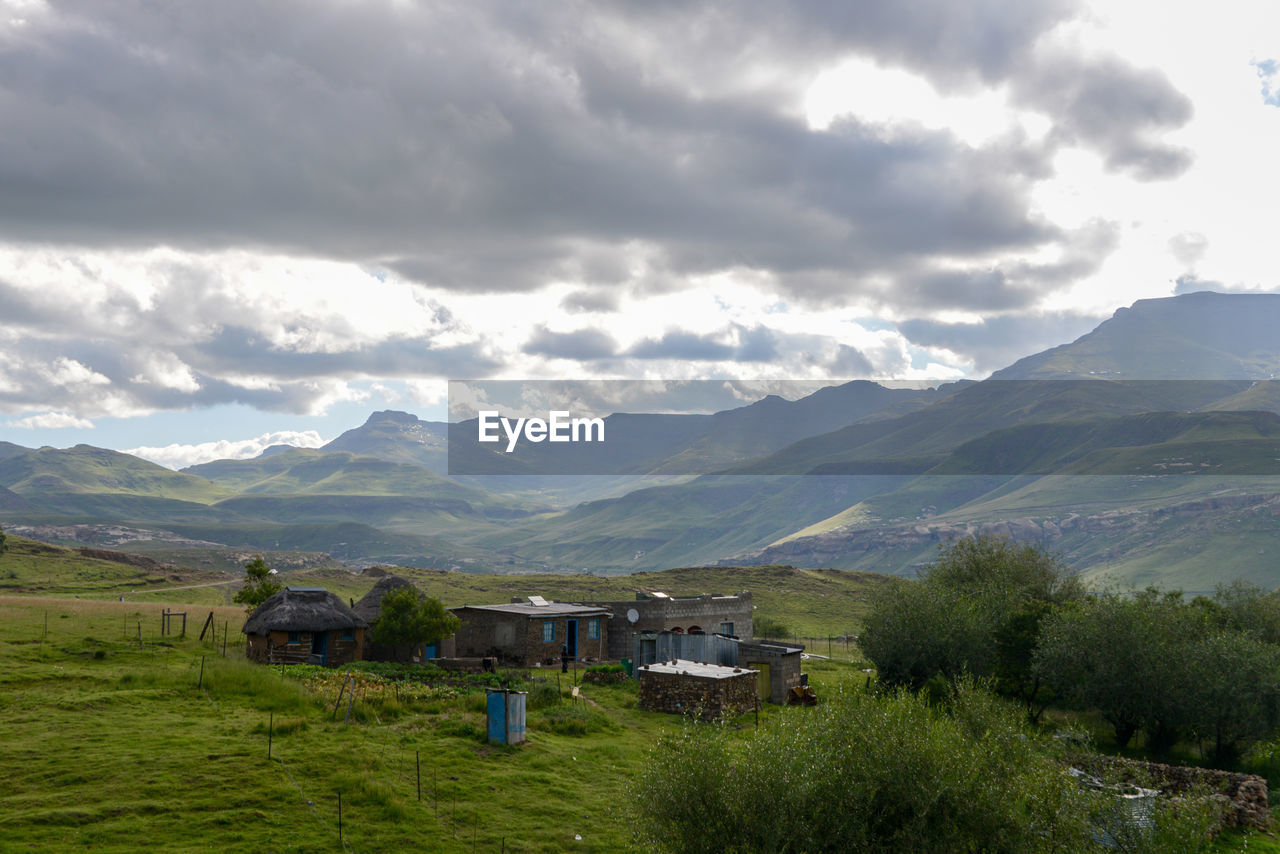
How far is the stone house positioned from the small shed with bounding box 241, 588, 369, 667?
18.7 meters

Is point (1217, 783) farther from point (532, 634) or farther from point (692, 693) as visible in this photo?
point (532, 634)

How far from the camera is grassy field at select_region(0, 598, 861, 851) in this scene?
2373 cm

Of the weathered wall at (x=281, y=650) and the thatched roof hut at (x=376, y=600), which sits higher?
the thatched roof hut at (x=376, y=600)

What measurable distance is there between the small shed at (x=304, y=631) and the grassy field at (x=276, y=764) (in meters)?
7.79

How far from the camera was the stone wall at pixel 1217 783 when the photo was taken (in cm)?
3334

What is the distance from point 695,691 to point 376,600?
26.6m

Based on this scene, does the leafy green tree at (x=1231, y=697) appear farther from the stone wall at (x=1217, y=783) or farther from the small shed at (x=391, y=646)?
the small shed at (x=391, y=646)

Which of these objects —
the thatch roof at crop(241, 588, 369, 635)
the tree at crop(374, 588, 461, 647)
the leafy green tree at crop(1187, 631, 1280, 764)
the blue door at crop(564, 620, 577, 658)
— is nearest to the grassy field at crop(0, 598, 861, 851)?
the thatch roof at crop(241, 588, 369, 635)

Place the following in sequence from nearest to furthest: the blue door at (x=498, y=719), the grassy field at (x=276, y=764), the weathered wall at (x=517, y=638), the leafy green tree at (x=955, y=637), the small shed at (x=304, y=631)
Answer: the grassy field at (x=276, y=764)
the blue door at (x=498, y=719)
the small shed at (x=304, y=631)
the leafy green tree at (x=955, y=637)
the weathered wall at (x=517, y=638)

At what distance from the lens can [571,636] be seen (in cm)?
5972

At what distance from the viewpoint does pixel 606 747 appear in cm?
3531

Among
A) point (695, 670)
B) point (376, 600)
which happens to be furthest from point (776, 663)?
point (376, 600)

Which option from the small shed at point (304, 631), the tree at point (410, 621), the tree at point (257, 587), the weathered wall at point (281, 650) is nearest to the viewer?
the weathered wall at point (281, 650)

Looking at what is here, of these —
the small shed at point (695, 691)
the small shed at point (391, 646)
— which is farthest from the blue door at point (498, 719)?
the small shed at point (391, 646)
